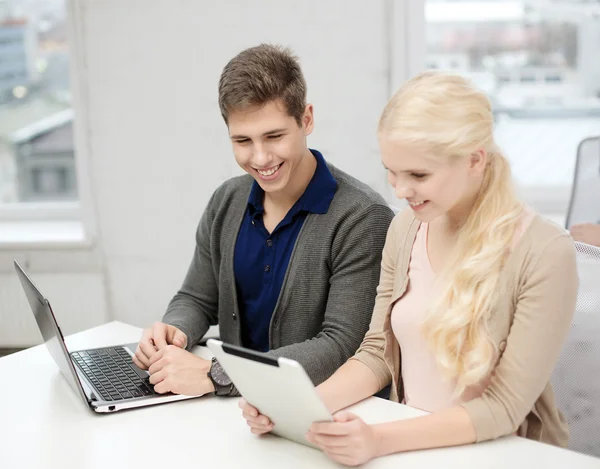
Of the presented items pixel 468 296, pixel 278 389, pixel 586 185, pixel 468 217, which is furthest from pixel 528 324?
pixel 586 185

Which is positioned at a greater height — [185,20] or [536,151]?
[185,20]

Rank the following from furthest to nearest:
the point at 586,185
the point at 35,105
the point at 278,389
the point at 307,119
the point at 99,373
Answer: the point at 35,105 → the point at 586,185 → the point at 307,119 → the point at 99,373 → the point at 278,389

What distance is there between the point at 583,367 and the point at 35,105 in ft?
9.38

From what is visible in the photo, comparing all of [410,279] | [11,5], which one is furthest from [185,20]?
[410,279]

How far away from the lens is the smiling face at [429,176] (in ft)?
4.00

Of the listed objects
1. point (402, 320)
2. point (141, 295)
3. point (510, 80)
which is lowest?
point (141, 295)

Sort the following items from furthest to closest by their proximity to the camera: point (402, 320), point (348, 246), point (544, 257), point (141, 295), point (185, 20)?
point (141, 295) → point (185, 20) → point (348, 246) → point (402, 320) → point (544, 257)

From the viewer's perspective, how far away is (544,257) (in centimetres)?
119

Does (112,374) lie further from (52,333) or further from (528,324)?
(528,324)

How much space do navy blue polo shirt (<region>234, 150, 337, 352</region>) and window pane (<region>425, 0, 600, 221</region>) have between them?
1532 millimetres

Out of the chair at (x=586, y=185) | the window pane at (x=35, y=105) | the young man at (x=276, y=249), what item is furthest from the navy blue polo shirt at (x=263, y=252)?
the window pane at (x=35, y=105)

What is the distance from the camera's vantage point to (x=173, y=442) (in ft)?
4.07

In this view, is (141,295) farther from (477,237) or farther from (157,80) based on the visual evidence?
(477,237)

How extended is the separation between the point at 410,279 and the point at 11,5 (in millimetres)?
2769
